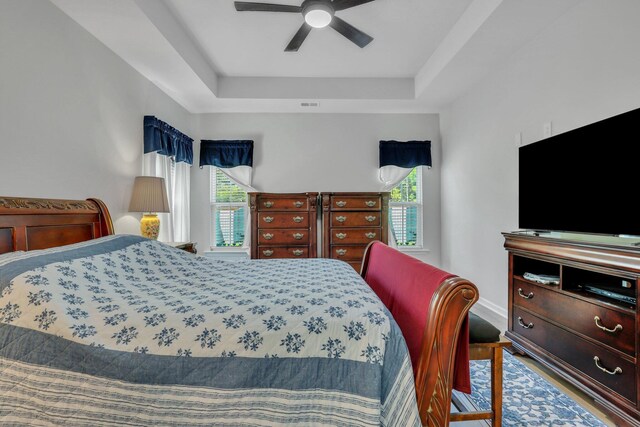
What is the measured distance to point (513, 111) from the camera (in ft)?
9.26

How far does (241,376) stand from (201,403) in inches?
5.7

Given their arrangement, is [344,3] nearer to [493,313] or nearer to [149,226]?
[149,226]

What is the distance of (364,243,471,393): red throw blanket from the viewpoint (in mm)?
1150

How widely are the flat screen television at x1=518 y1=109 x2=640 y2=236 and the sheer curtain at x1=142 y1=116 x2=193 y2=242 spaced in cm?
345

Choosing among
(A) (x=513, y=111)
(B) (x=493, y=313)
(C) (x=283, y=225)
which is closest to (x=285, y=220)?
(C) (x=283, y=225)

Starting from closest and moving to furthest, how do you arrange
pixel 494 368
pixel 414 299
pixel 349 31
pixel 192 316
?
pixel 192 316
pixel 414 299
pixel 494 368
pixel 349 31

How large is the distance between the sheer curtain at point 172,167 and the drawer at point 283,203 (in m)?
1.07

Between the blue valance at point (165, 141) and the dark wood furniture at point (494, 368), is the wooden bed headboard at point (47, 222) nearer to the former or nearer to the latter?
the blue valance at point (165, 141)

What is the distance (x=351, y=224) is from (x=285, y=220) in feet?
2.78

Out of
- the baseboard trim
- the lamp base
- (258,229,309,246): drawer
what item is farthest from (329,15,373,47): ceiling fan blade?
the baseboard trim

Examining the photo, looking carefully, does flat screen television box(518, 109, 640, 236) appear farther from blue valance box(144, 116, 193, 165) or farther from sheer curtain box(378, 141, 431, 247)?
blue valance box(144, 116, 193, 165)

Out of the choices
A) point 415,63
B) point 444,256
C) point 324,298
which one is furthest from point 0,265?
point 444,256

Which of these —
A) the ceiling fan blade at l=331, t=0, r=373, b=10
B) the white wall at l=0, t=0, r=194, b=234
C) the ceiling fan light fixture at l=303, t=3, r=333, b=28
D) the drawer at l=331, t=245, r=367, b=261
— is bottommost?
the drawer at l=331, t=245, r=367, b=261

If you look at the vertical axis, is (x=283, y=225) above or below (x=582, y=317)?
above
